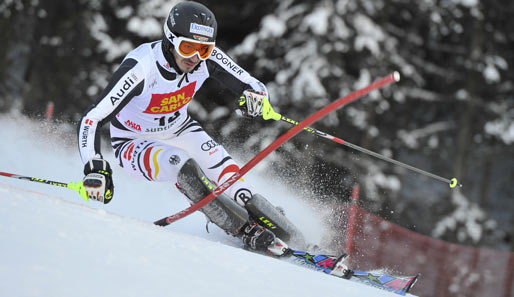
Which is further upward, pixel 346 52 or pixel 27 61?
pixel 346 52

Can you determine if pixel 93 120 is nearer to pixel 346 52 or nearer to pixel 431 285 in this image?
pixel 431 285

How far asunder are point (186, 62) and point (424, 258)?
3.95 m

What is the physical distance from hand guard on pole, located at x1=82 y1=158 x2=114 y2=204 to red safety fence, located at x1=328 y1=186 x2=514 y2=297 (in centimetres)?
289

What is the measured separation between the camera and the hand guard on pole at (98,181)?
3.86 meters

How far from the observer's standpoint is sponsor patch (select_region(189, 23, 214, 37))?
14.4ft

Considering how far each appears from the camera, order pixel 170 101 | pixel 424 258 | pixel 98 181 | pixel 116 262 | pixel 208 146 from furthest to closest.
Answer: pixel 424 258
pixel 208 146
pixel 170 101
pixel 98 181
pixel 116 262

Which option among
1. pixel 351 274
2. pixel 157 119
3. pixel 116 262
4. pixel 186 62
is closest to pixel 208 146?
pixel 157 119

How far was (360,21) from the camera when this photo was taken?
12.0m

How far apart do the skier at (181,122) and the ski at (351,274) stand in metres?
0.23

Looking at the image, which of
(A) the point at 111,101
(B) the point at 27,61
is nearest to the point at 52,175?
(A) the point at 111,101

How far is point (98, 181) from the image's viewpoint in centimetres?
387

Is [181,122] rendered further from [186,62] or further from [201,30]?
[201,30]

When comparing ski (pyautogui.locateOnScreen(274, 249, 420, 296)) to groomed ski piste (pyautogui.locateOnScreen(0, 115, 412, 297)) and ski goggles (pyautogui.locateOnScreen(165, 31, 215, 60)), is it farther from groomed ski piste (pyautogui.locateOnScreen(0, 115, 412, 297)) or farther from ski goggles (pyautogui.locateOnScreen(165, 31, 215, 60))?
ski goggles (pyautogui.locateOnScreen(165, 31, 215, 60))

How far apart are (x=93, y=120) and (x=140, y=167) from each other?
0.66 m
